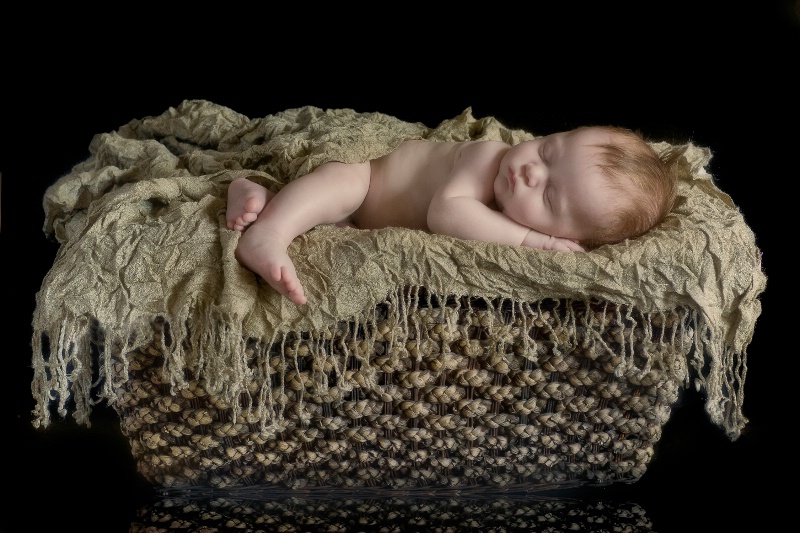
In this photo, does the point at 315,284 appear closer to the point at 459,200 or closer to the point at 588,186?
the point at 459,200

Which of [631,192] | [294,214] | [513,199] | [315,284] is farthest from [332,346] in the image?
[631,192]

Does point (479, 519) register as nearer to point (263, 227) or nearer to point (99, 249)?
point (263, 227)

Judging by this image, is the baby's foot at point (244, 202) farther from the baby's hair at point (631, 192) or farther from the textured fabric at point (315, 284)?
the baby's hair at point (631, 192)

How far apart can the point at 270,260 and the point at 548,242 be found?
34 cm

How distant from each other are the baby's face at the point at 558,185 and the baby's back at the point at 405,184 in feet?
0.34

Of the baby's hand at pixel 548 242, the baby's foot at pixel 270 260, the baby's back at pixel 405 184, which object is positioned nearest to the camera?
the baby's foot at pixel 270 260

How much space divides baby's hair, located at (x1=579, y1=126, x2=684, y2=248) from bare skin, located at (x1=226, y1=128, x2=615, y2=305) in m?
0.01

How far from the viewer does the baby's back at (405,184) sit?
53.1 inches

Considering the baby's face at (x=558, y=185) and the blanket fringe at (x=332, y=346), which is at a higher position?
the baby's face at (x=558, y=185)

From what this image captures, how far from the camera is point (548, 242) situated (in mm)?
1235

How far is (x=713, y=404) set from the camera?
1.17 m

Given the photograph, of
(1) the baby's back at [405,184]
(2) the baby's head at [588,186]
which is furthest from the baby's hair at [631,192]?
(1) the baby's back at [405,184]

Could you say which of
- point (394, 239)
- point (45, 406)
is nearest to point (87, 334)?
point (45, 406)

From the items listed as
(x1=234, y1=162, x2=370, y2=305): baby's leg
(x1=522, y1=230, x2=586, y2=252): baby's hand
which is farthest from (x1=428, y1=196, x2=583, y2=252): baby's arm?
(x1=234, y1=162, x2=370, y2=305): baby's leg
